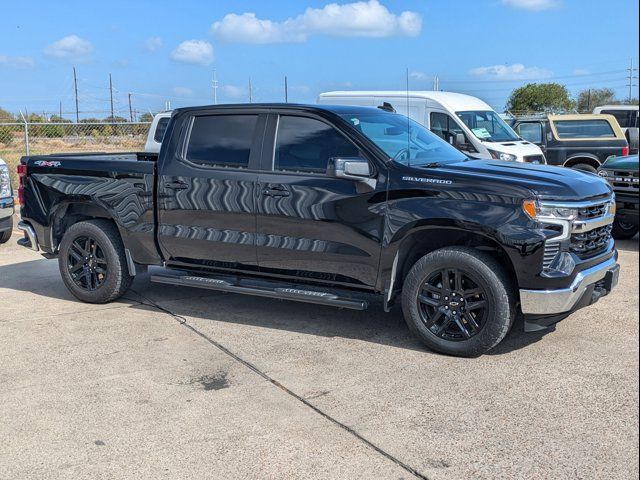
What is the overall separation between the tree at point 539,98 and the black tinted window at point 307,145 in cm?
3213

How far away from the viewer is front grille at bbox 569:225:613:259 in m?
4.82

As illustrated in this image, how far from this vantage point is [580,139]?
15203 millimetres

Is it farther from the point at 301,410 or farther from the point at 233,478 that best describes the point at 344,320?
the point at 233,478

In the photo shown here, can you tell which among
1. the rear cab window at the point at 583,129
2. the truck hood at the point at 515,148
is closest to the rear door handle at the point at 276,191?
the truck hood at the point at 515,148

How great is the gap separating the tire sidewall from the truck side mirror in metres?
2.48

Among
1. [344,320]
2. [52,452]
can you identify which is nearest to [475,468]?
[52,452]

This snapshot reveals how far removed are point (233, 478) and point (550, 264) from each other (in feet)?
8.55

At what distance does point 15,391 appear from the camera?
14.9 ft

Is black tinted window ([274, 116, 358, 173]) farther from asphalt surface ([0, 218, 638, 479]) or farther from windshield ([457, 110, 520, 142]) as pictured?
windshield ([457, 110, 520, 142])

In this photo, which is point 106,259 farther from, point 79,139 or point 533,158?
point 79,139

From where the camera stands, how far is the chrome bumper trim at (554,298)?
4.72m

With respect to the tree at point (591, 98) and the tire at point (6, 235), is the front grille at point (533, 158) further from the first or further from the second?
the tree at point (591, 98)

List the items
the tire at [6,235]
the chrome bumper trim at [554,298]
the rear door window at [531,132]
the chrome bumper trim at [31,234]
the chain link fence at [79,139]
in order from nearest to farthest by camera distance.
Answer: the chrome bumper trim at [554,298] < the chrome bumper trim at [31,234] < the tire at [6,235] < the rear door window at [531,132] < the chain link fence at [79,139]

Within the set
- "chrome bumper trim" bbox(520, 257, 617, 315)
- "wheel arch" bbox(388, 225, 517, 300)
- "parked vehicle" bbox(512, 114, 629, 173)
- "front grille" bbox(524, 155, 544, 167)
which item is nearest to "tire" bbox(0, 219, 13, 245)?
Result: "wheel arch" bbox(388, 225, 517, 300)
